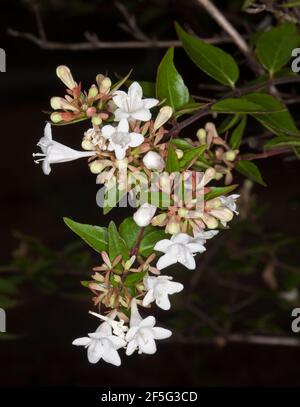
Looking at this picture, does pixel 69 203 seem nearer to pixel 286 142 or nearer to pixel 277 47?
pixel 277 47

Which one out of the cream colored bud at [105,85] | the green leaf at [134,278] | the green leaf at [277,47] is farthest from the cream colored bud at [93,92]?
the green leaf at [277,47]

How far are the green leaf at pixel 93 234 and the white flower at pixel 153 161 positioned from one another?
0.13m

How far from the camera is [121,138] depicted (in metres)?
0.89

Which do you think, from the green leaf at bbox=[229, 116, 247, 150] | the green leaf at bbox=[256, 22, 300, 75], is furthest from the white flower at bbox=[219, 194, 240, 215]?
the green leaf at bbox=[256, 22, 300, 75]

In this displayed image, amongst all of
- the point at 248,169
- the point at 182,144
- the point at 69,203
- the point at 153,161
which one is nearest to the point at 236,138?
the point at 248,169

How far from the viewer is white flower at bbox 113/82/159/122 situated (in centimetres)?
90

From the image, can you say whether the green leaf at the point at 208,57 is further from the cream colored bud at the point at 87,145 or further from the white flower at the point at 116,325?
the white flower at the point at 116,325

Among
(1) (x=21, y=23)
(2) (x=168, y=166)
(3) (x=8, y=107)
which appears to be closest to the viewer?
(2) (x=168, y=166)

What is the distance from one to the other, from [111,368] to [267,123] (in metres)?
2.42

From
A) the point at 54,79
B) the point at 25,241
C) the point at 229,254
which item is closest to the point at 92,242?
the point at 25,241

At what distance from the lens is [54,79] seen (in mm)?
4348

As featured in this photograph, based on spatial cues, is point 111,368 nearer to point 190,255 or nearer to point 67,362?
point 67,362

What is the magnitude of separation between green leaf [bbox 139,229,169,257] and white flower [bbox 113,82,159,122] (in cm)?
17

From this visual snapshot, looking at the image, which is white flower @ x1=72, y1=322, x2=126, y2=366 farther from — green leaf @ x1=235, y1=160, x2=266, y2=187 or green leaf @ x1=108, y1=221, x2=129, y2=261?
green leaf @ x1=235, y1=160, x2=266, y2=187
